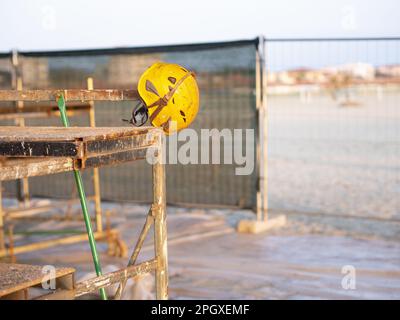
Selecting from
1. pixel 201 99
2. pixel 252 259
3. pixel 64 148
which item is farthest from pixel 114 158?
pixel 201 99

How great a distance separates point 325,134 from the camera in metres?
22.0

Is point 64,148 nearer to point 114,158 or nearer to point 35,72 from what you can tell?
point 114,158

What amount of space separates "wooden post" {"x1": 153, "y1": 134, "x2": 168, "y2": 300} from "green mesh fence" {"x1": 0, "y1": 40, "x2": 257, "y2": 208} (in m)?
5.44

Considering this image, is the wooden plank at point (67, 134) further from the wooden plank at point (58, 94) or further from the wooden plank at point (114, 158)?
the wooden plank at point (58, 94)

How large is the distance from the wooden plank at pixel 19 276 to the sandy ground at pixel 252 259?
2.68 metres

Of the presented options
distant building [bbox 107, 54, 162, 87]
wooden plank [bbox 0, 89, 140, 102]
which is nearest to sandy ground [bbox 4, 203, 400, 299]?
distant building [bbox 107, 54, 162, 87]

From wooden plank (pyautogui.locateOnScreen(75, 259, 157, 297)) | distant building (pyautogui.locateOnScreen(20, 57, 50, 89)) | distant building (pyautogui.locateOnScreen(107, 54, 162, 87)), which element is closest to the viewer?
wooden plank (pyautogui.locateOnScreen(75, 259, 157, 297))

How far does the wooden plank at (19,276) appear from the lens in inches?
135

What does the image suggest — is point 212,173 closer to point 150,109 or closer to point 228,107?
point 228,107

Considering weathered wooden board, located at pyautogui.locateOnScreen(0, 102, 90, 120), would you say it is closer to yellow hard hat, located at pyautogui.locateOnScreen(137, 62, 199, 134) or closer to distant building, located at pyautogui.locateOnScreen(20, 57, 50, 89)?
distant building, located at pyautogui.locateOnScreen(20, 57, 50, 89)

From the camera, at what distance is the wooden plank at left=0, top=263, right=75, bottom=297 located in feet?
11.2

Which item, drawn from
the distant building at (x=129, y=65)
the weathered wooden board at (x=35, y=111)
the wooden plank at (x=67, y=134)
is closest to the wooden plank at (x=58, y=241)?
the weathered wooden board at (x=35, y=111)
